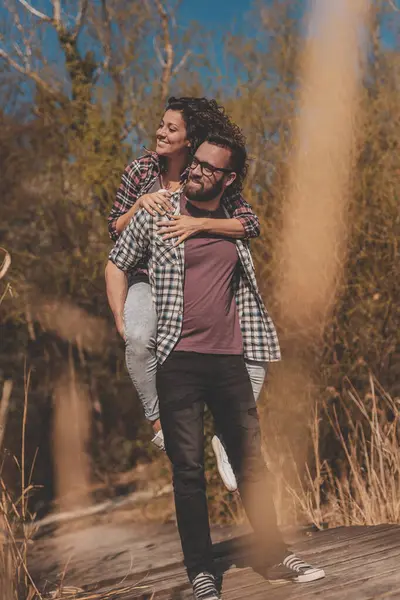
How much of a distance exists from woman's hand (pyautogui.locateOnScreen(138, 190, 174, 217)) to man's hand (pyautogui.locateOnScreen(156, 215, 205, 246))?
0.04m

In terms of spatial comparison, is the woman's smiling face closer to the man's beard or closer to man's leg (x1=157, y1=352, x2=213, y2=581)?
the man's beard

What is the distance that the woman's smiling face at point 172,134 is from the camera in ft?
9.84

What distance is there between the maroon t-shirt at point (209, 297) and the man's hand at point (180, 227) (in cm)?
4

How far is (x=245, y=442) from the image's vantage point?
3010mm

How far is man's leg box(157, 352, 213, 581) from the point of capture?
2.91 meters

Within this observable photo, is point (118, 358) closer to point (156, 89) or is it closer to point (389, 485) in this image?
point (156, 89)

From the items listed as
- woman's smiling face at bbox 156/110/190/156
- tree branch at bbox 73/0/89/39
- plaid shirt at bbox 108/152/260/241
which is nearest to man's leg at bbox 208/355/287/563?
plaid shirt at bbox 108/152/260/241

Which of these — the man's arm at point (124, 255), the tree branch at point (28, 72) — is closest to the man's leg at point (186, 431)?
the man's arm at point (124, 255)

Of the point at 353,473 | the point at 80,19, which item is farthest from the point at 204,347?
the point at 80,19

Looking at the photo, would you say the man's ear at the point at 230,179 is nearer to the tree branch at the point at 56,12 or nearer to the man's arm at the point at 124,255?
the man's arm at the point at 124,255

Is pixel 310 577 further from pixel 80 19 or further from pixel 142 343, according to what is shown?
pixel 80 19

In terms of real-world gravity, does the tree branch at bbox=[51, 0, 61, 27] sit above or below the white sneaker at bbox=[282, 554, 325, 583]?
above

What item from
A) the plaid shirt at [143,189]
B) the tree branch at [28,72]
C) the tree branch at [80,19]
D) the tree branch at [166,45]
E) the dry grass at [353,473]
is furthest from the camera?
the tree branch at [80,19]

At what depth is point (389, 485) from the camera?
15.3 feet
